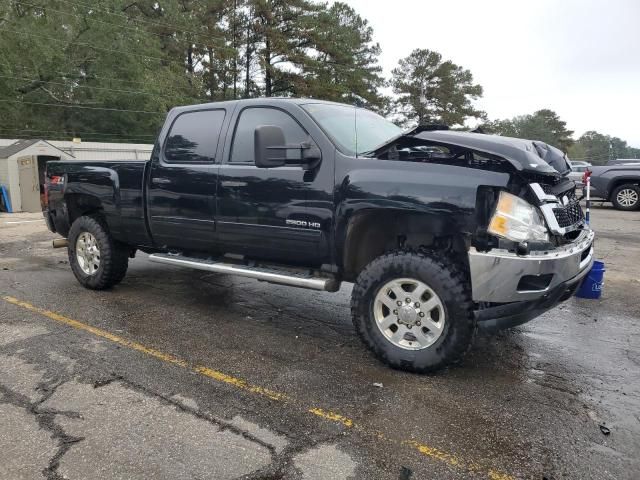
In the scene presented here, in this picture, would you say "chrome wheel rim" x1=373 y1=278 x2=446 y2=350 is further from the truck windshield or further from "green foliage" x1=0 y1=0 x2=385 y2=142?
"green foliage" x1=0 y1=0 x2=385 y2=142

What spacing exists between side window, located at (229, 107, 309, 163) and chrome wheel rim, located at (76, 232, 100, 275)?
227 cm

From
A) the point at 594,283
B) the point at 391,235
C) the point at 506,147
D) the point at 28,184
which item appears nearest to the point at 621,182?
the point at 594,283

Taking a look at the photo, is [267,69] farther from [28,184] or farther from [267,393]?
[267,393]

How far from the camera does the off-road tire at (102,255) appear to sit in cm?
575

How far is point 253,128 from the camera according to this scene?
4.67 m

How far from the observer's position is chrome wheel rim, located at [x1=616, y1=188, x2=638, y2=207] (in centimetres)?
1510

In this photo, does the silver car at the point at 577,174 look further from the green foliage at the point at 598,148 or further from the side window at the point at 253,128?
the green foliage at the point at 598,148

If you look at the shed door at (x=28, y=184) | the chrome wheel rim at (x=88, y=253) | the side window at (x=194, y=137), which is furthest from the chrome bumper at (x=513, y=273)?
the shed door at (x=28, y=184)

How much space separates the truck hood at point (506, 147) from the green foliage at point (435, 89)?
156 ft

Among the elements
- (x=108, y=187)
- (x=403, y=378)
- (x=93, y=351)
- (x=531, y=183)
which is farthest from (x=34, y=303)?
(x=531, y=183)

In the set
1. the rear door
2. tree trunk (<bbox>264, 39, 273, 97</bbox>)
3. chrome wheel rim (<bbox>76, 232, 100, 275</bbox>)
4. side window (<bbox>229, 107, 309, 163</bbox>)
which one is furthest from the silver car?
tree trunk (<bbox>264, 39, 273, 97</bbox>)

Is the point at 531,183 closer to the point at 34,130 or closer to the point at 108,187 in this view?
the point at 108,187

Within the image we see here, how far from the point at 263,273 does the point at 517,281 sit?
207 cm

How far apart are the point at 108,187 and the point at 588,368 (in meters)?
4.88
